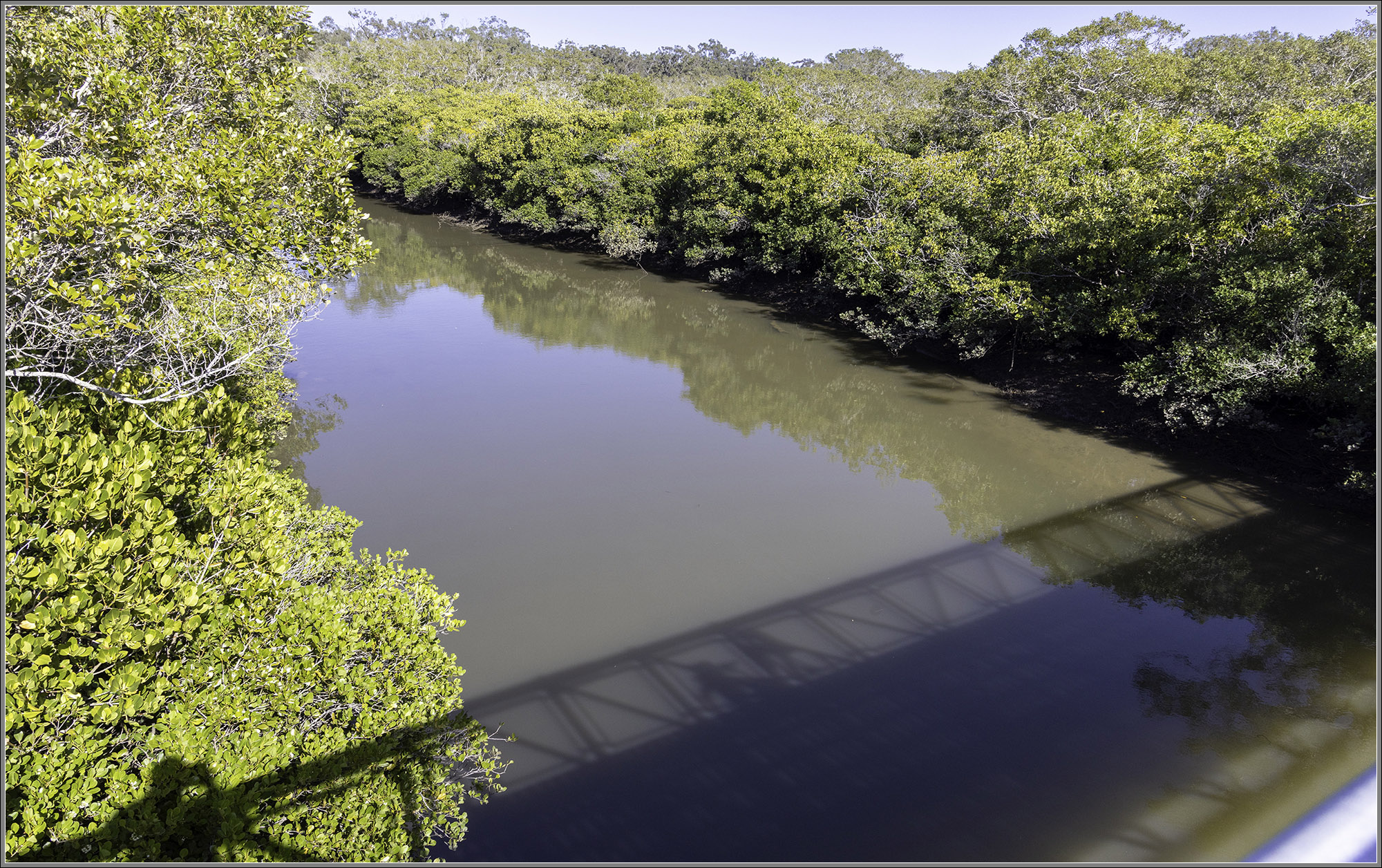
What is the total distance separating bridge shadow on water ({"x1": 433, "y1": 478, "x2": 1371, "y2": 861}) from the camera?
6664 millimetres

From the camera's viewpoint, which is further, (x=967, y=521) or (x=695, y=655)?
(x=967, y=521)

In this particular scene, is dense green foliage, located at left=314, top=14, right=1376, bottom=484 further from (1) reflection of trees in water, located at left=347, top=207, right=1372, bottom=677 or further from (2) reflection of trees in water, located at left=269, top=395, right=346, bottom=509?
(2) reflection of trees in water, located at left=269, top=395, right=346, bottom=509

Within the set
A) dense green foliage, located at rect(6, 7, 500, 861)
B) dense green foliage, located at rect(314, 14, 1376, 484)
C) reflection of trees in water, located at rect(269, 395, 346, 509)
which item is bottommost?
reflection of trees in water, located at rect(269, 395, 346, 509)

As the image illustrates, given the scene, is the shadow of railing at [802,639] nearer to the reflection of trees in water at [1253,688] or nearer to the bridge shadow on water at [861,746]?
the bridge shadow on water at [861,746]

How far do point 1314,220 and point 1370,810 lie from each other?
11.8m

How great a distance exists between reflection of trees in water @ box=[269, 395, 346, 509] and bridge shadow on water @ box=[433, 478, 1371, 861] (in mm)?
6750

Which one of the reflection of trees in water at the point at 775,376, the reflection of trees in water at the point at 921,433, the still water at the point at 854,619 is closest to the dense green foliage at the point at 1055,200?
the reflection of trees in water at the point at 921,433

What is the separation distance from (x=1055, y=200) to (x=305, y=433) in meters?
16.0

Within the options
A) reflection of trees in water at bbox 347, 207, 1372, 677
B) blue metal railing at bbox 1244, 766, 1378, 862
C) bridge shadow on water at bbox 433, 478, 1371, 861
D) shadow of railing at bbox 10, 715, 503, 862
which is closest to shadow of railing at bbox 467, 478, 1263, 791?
bridge shadow on water at bbox 433, 478, 1371, 861

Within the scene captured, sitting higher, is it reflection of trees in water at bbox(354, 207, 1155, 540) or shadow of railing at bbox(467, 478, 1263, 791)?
reflection of trees in water at bbox(354, 207, 1155, 540)

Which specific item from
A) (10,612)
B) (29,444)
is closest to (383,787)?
(10,612)

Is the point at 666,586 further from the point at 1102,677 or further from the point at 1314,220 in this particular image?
the point at 1314,220

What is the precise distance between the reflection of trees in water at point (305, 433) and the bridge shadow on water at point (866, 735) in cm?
675

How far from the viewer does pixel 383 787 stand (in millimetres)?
5395
